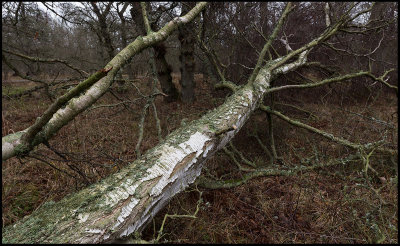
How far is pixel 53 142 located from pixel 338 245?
14.9 feet

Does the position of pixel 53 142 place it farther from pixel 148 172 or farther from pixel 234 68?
pixel 234 68

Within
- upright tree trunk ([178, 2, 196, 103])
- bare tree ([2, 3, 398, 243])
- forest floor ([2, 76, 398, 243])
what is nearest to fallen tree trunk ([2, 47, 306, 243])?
bare tree ([2, 3, 398, 243])

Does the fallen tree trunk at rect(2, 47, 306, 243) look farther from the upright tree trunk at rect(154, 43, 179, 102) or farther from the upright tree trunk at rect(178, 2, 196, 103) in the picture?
the upright tree trunk at rect(154, 43, 179, 102)

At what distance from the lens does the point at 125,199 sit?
1.40 meters

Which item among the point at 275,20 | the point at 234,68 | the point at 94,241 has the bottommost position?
the point at 94,241

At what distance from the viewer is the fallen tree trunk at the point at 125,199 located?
1247 mm

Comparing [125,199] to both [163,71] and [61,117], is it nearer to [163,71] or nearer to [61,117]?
[61,117]

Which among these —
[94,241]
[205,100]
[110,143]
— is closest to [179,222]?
[94,241]

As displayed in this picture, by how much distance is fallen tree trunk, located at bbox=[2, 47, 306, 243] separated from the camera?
125 cm

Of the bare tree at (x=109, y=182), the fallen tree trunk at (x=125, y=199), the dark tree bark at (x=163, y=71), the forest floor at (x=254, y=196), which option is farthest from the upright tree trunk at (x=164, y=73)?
the fallen tree trunk at (x=125, y=199)

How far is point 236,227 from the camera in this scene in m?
2.26

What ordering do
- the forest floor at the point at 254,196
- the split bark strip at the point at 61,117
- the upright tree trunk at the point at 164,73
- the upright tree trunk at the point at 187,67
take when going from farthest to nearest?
the upright tree trunk at the point at 164,73, the upright tree trunk at the point at 187,67, the forest floor at the point at 254,196, the split bark strip at the point at 61,117

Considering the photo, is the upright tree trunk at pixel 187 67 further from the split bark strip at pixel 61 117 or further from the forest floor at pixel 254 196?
the split bark strip at pixel 61 117

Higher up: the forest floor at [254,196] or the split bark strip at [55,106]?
the split bark strip at [55,106]
